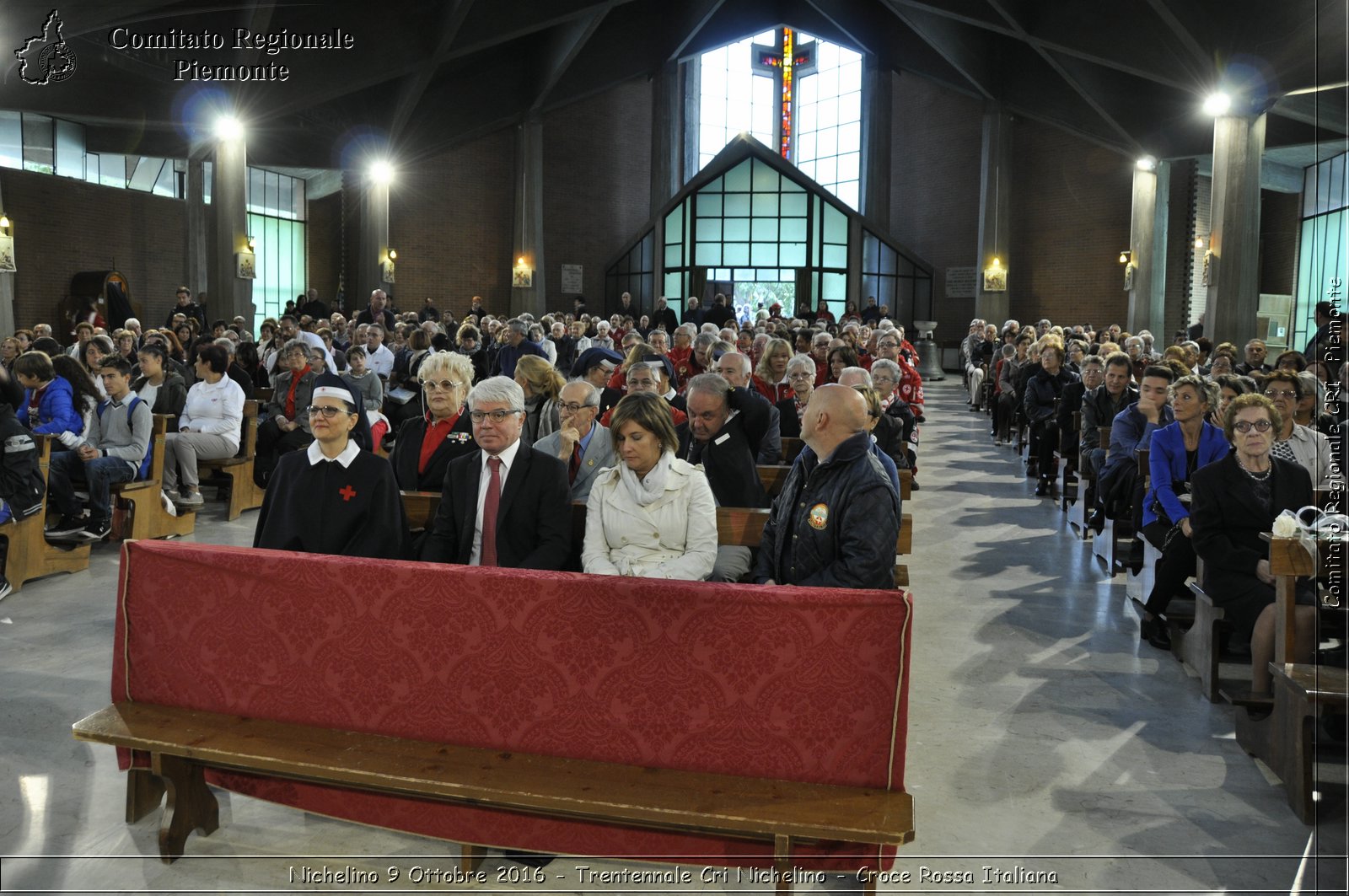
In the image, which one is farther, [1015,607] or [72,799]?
[1015,607]

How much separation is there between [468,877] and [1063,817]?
1943mm

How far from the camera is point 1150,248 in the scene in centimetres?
2241

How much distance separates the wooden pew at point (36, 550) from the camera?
618 cm

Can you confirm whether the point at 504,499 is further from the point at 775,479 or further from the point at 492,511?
the point at 775,479

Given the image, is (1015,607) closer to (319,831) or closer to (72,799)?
(319,831)

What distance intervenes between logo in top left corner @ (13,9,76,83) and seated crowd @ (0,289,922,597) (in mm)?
5676

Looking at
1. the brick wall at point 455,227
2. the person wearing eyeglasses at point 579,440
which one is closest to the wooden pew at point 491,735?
the person wearing eyeglasses at point 579,440

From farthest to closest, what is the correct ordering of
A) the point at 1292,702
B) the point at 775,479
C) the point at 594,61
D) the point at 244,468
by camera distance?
the point at 594,61 < the point at 244,468 < the point at 775,479 < the point at 1292,702

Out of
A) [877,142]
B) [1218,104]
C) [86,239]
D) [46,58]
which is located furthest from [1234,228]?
[86,239]

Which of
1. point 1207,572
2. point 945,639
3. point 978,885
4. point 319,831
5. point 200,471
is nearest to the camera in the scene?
point 978,885

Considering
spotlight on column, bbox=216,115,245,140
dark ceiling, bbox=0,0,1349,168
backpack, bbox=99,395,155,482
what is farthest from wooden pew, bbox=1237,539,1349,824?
spotlight on column, bbox=216,115,245,140

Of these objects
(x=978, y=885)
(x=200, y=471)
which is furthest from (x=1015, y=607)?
(x=200, y=471)

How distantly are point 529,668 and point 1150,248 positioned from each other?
73.9 ft

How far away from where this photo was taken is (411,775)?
2900mm
